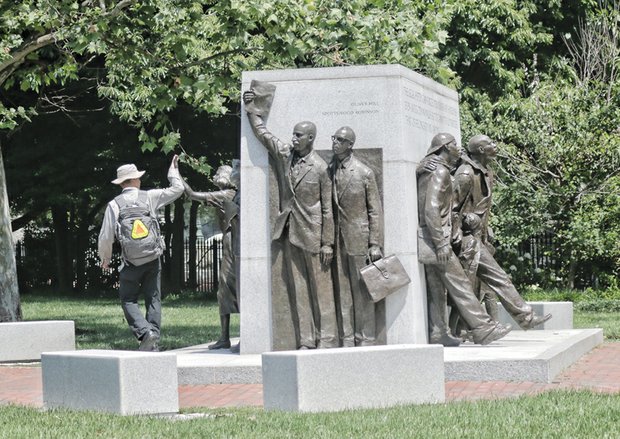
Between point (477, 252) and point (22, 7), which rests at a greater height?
point (22, 7)

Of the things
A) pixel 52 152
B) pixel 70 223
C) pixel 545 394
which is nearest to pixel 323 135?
pixel 545 394

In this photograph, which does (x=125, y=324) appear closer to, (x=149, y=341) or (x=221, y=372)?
(x=149, y=341)

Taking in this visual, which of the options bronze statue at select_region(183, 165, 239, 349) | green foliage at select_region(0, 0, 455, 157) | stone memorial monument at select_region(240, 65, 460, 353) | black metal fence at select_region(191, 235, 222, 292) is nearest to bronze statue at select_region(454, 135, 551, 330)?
stone memorial monument at select_region(240, 65, 460, 353)

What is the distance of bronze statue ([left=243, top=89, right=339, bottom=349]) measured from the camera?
1243 cm

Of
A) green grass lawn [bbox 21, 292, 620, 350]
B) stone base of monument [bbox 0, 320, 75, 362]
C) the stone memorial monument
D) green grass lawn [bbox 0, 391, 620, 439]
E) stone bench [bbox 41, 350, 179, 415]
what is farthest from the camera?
green grass lawn [bbox 21, 292, 620, 350]

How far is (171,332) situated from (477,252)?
24.3 feet

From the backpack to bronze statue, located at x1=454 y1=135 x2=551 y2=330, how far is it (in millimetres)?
3304

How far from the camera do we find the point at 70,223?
1492 inches

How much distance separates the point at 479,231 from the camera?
13.6 m

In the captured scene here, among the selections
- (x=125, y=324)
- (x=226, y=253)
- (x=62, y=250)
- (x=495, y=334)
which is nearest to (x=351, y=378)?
(x=495, y=334)

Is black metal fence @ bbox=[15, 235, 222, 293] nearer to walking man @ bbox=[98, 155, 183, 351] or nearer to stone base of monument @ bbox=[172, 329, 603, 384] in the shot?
walking man @ bbox=[98, 155, 183, 351]

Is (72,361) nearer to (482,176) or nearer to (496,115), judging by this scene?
(482,176)

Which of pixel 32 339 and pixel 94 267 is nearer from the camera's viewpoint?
pixel 32 339

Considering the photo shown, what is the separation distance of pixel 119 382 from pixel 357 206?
3.96 meters
